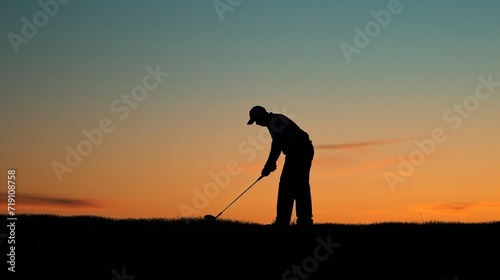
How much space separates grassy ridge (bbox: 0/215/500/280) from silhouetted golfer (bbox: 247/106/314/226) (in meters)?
1.43

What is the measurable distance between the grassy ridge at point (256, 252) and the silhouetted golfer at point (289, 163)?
1.43 meters

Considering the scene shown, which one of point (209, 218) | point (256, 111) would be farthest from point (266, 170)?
point (209, 218)

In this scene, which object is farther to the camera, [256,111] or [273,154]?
[273,154]

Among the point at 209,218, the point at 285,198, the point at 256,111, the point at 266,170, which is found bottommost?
the point at 285,198

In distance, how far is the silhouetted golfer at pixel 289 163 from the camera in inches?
746

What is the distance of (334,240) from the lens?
1504cm

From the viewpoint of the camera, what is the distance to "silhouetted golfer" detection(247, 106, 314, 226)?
18953mm

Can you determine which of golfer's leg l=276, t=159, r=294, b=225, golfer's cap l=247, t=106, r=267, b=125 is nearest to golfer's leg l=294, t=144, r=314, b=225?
golfer's leg l=276, t=159, r=294, b=225

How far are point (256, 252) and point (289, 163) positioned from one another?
5531 millimetres

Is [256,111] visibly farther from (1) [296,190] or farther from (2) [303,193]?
(2) [303,193]

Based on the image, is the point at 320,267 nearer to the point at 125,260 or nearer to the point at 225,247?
the point at 225,247

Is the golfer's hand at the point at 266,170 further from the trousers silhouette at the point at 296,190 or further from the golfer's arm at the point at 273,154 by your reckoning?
the trousers silhouette at the point at 296,190

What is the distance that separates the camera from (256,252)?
45.2ft

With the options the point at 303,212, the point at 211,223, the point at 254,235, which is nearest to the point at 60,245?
the point at 254,235
